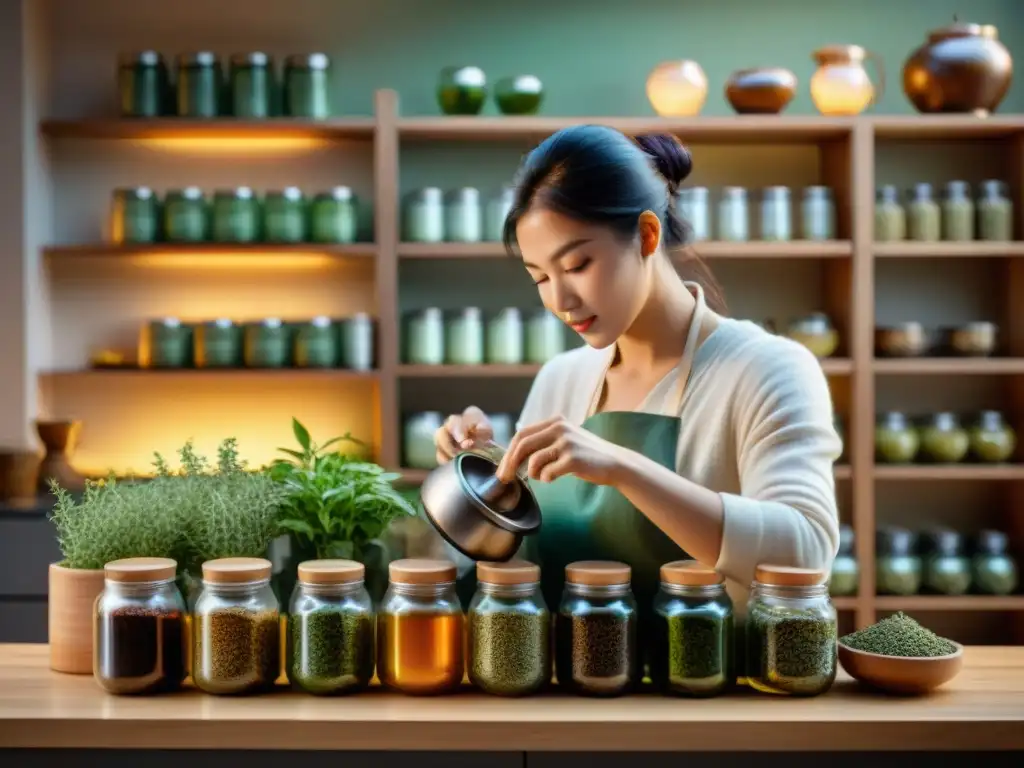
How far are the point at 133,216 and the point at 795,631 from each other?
2.93 metres

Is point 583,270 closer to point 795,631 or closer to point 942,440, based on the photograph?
point 795,631

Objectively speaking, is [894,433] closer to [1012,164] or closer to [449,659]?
[1012,164]

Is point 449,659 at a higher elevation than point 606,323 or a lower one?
lower

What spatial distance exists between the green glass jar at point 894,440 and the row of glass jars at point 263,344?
66.0 inches

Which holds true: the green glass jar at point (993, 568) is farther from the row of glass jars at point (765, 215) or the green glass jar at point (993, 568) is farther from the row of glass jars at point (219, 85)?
the row of glass jars at point (219, 85)

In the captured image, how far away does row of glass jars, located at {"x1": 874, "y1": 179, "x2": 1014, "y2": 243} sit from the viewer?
12.2ft

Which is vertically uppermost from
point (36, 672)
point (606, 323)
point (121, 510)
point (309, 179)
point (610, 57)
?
point (610, 57)

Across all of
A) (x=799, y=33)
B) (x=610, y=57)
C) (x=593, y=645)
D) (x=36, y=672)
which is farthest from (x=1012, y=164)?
(x=36, y=672)

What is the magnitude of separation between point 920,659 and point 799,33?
3120mm

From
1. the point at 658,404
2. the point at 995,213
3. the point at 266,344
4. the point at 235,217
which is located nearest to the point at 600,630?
the point at 658,404

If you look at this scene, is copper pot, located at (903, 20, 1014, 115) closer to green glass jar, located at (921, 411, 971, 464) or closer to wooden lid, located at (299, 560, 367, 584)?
green glass jar, located at (921, 411, 971, 464)

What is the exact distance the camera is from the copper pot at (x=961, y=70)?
3.64 metres

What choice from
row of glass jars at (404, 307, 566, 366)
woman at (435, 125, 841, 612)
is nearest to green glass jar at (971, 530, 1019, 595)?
row of glass jars at (404, 307, 566, 366)

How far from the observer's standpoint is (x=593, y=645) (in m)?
1.33
